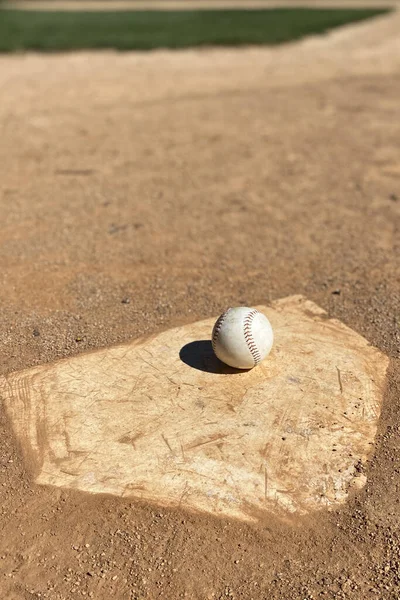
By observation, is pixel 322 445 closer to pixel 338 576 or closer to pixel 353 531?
pixel 353 531

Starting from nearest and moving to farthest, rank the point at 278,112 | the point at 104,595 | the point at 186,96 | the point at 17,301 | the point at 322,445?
the point at 104,595
the point at 322,445
the point at 17,301
the point at 278,112
the point at 186,96

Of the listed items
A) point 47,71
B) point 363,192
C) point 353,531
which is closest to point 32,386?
point 353,531

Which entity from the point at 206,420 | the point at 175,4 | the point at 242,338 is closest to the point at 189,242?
the point at 242,338

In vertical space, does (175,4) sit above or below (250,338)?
below

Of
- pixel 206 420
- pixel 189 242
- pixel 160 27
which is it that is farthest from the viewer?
pixel 160 27

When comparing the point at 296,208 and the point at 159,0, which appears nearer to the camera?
the point at 296,208

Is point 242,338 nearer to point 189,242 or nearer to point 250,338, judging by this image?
point 250,338
